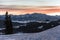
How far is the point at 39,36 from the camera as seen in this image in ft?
3.39

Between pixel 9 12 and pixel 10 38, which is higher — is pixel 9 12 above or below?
above

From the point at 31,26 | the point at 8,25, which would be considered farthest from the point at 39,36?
the point at 8,25

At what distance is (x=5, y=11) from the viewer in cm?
103

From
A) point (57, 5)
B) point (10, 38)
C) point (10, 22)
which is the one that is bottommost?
point (10, 38)

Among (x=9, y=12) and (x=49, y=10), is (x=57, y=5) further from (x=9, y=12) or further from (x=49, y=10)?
(x=9, y=12)

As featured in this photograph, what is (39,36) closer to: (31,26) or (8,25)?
(31,26)

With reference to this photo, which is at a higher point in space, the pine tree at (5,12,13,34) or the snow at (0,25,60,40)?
the pine tree at (5,12,13,34)

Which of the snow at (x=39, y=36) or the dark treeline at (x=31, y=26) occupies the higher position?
the dark treeline at (x=31, y=26)

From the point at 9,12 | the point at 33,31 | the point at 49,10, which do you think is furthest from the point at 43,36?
the point at 9,12

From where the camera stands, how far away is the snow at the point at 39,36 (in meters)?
1.03

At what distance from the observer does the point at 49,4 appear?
3.43 feet

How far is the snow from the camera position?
40.4 inches

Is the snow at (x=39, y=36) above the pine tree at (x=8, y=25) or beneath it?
beneath

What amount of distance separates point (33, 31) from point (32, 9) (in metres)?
0.17
